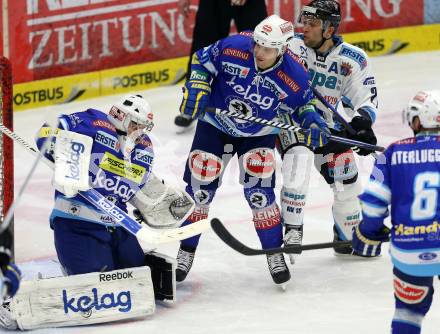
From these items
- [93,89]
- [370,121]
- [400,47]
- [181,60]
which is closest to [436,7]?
[400,47]

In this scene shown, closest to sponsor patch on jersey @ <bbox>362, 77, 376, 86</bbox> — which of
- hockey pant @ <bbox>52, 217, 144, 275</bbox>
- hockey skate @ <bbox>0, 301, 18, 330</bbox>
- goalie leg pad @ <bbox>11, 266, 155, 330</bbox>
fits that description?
hockey pant @ <bbox>52, 217, 144, 275</bbox>

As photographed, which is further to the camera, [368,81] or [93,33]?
[93,33]

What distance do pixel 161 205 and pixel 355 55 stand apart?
126cm

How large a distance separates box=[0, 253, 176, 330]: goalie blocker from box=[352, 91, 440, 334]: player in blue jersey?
1.24m

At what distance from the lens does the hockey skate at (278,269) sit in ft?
21.0

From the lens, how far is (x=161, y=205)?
20.8 feet

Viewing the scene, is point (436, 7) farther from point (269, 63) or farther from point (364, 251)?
point (364, 251)

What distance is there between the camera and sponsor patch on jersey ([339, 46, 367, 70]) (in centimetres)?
670

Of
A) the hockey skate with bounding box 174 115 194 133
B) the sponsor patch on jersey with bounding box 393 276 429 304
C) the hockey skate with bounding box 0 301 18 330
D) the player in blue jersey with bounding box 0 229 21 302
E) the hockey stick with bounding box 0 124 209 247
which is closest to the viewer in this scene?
the player in blue jersey with bounding box 0 229 21 302

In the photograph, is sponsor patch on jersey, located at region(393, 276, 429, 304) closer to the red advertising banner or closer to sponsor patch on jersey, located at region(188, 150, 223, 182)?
sponsor patch on jersey, located at region(188, 150, 223, 182)

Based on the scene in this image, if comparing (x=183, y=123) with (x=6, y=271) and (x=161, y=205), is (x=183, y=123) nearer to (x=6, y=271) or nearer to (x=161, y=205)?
(x=161, y=205)

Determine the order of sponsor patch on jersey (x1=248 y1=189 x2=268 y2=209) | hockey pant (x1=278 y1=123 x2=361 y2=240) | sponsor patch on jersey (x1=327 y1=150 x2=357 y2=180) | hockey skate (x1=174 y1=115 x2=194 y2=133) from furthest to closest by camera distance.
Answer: hockey skate (x1=174 y1=115 x2=194 y2=133) < sponsor patch on jersey (x1=327 y1=150 x2=357 y2=180) < hockey pant (x1=278 y1=123 x2=361 y2=240) < sponsor patch on jersey (x1=248 y1=189 x2=268 y2=209)

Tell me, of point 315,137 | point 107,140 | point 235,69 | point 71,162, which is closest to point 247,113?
point 235,69

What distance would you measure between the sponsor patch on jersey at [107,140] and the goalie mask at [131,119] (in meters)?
0.04
